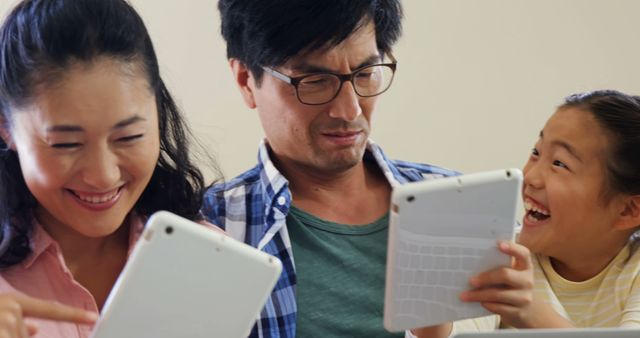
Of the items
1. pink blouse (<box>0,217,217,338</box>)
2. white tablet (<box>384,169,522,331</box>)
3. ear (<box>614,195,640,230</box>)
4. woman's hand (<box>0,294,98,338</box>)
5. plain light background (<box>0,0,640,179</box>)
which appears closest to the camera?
woman's hand (<box>0,294,98,338</box>)

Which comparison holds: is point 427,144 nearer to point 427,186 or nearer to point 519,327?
point 519,327

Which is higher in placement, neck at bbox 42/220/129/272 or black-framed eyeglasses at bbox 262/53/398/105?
black-framed eyeglasses at bbox 262/53/398/105

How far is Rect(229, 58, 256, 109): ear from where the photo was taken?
132 cm

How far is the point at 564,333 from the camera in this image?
2.71ft

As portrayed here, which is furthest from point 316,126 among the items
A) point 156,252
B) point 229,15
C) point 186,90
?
point 186,90

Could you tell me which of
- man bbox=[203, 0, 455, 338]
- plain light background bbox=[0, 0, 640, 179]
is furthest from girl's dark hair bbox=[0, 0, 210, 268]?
plain light background bbox=[0, 0, 640, 179]

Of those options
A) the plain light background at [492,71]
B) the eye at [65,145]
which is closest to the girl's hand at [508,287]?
the eye at [65,145]

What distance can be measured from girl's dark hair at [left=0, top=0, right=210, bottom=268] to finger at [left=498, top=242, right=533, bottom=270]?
47 cm

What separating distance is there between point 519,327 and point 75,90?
612 millimetres

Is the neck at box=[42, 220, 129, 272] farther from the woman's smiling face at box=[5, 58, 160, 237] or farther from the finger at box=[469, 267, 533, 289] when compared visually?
the finger at box=[469, 267, 533, 289]

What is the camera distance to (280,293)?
1201mm

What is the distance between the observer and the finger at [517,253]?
0.96 m

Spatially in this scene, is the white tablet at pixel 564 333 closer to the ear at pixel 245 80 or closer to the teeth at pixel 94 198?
the teeth at pixel 94 198

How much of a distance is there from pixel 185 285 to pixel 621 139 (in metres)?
0.76
